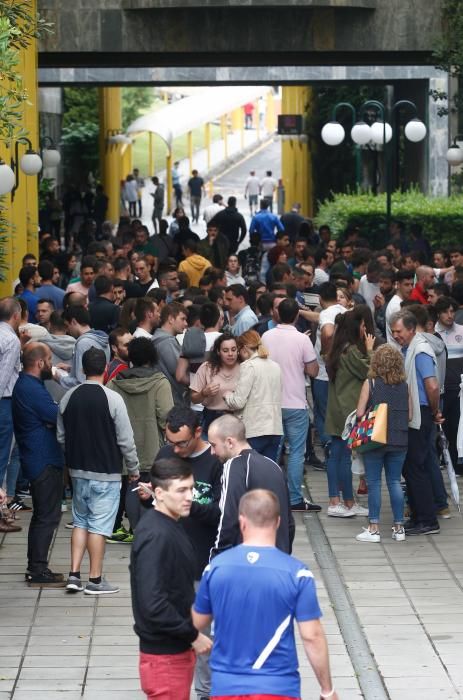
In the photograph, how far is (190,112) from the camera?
186 ft

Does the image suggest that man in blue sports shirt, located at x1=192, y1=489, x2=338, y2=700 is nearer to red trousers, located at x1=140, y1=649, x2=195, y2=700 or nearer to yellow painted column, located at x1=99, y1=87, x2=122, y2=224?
red trousers, located at x1=140, y1=649, x2=195, y2=700

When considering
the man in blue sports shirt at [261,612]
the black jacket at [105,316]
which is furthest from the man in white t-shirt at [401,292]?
the man in blue sports shirt at [261,612]

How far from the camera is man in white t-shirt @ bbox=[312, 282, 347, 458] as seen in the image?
13.6 meters

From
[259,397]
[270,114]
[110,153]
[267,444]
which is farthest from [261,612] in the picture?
[270,114]

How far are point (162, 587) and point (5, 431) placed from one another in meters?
5.58

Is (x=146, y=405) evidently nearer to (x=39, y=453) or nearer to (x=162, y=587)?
(x=39, y=453)

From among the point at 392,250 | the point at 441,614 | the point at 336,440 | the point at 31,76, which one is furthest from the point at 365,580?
the point at 31,76

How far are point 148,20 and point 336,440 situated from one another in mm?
12187

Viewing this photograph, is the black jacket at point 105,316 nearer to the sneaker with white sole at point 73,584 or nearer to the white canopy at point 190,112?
the sneaker with white sole at point 73,584

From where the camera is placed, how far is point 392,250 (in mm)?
20406

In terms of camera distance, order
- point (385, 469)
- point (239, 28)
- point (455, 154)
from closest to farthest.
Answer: point (385, 469)
point (239, 28)
point (455, 154)

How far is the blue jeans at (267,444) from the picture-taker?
11.7 metres

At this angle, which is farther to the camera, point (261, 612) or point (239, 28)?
point (239, 28)

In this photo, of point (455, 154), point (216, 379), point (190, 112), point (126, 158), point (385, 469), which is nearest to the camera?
point (385, 469)
